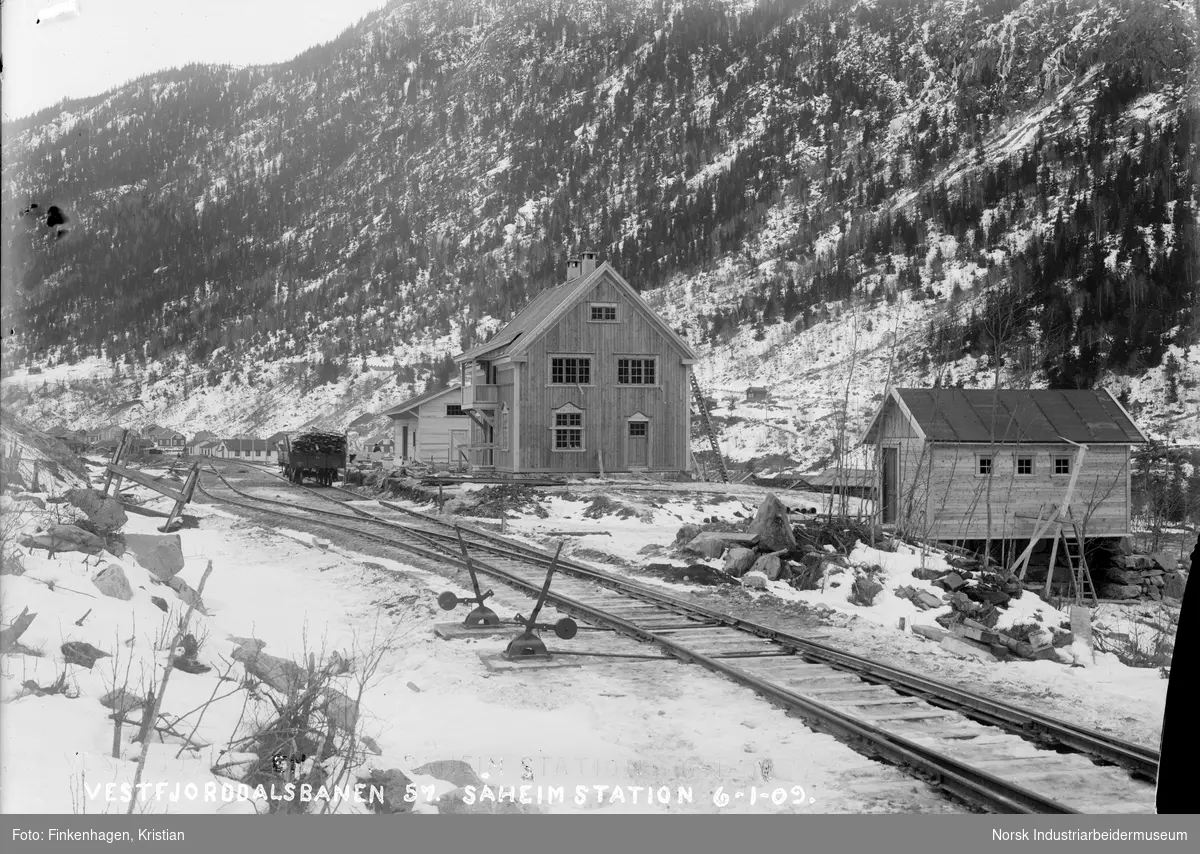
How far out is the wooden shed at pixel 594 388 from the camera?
34.9 meters

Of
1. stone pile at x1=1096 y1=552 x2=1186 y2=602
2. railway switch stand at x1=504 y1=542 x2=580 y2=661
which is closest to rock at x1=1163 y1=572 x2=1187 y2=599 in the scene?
stone pile at x1=1096 y1=552 x2=1186 y2=602

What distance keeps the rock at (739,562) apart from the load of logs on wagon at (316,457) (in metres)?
29.3

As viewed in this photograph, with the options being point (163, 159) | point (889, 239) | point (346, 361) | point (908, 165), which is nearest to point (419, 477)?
point (163, 159)

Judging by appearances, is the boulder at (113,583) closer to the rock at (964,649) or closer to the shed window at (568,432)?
the rock at (964,649)

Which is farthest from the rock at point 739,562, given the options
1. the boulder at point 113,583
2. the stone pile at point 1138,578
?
the stone pile at point 1138,578

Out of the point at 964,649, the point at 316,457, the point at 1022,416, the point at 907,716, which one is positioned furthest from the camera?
the point at 316,457

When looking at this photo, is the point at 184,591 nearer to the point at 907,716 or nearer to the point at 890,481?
the point at 907,716

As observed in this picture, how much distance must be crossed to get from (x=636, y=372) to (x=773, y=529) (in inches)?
832

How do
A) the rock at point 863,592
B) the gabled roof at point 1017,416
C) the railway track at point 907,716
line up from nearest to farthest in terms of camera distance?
the railway track at point 907,716, the rock at point 863,592, the gabled roof at point 1017,416

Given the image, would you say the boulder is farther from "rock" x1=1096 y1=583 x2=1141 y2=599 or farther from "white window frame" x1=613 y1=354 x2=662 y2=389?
"white window frame" x1=613 y1=354 x2=662 y2=389

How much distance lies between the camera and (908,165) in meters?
108

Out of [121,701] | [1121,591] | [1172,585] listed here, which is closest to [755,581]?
[121,701]

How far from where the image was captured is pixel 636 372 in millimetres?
36031

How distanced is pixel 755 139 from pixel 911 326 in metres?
52.8
